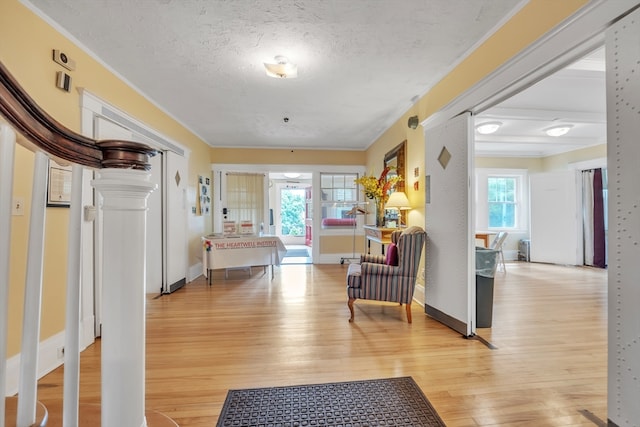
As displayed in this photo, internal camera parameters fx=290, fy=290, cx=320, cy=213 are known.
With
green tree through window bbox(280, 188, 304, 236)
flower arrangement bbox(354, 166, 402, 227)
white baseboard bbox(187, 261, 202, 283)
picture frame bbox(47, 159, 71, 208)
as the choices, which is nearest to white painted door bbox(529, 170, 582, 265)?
flower arrangement bbox(354, 166, 402, 227)

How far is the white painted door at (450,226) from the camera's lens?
8.46ft

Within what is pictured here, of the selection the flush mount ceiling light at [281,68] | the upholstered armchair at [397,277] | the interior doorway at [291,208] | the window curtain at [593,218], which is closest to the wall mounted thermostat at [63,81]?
the flush mount ceiling light at [281,68]

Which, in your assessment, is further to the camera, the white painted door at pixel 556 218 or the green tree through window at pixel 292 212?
the green tree through window at pixel 292 212

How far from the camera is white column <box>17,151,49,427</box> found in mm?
669

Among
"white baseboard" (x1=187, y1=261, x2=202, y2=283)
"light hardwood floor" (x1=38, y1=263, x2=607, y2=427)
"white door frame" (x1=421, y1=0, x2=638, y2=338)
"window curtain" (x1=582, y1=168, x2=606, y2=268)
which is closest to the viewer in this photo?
"white door frame" (x1=421, y1=0, x2=638, y2=338)

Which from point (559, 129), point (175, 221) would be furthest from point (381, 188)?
point (175, 221)

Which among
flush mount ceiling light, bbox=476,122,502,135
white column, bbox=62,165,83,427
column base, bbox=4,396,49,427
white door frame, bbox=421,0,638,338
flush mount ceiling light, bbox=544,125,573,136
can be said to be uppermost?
flush mount ceiling light, bbox=544,125,573,136

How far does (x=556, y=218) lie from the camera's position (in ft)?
19.7

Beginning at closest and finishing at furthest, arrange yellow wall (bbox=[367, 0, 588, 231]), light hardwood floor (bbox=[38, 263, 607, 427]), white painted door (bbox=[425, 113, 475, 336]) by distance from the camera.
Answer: light hardwood floor (bbox=[38, 263, 607, 427])
yellow wall (bbox=[367, 0, 588, 231])
white painted door (bbox=[425, 113, 475, 336])

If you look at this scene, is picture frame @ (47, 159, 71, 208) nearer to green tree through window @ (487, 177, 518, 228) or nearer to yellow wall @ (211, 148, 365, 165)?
yellow wall @ (211, 148, 365, 165)

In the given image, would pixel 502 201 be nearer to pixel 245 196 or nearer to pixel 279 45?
pixel 245 196

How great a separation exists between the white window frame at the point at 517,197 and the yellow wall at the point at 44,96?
6906 millimetres

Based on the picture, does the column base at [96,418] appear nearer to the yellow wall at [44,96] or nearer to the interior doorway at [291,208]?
the yellow wall at [44,96]

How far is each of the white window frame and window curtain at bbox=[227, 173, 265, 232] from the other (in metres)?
4.94
